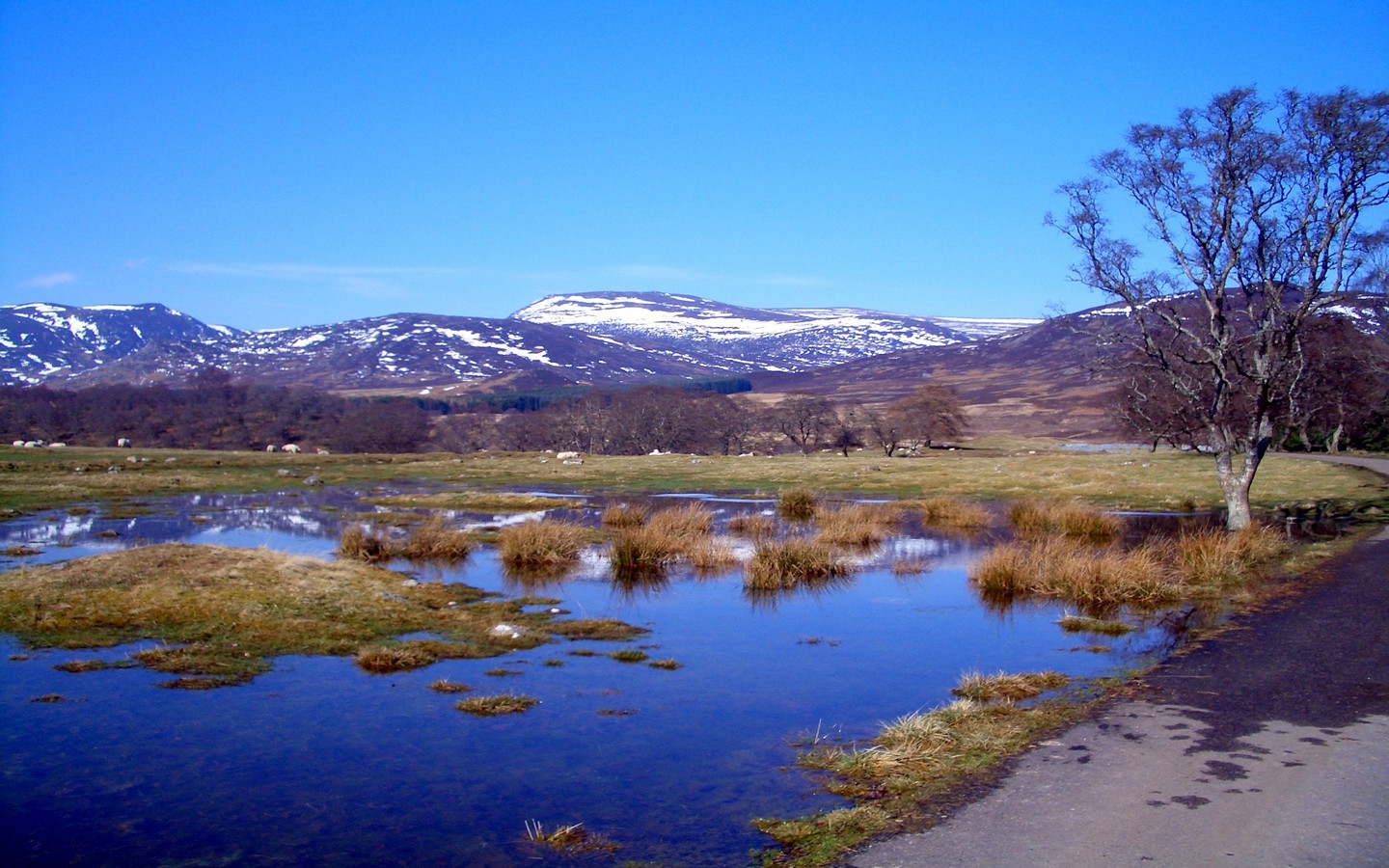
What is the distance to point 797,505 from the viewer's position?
117 ft

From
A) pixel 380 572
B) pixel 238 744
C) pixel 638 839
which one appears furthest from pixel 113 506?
pixel 638 839

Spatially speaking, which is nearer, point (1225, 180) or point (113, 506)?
point (1225, 180)

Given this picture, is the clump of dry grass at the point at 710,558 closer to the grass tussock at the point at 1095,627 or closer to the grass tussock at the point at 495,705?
the grass tussock at the point at 1095,627

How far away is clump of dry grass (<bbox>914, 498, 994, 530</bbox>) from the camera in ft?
108

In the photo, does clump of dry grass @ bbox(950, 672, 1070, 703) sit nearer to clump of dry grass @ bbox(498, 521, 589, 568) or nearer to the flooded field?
the flooded field

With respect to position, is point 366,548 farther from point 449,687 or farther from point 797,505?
point 797,505

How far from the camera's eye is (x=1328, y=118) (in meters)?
22.4

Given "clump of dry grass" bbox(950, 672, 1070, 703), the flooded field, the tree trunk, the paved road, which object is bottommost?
the flooded field

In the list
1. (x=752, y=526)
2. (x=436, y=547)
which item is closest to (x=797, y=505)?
(x=752, y=526)

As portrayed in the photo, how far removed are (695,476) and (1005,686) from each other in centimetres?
4577

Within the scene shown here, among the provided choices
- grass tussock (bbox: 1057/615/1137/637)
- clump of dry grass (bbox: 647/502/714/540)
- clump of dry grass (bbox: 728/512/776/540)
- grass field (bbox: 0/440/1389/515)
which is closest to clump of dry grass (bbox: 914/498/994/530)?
clump of dry grass (bbox: 728/512/776/540)

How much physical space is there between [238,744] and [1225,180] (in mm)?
23606

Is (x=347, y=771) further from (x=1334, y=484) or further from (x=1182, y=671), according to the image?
(x=1334, y=484)

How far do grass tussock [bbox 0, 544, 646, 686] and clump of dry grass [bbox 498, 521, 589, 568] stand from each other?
4239mm
